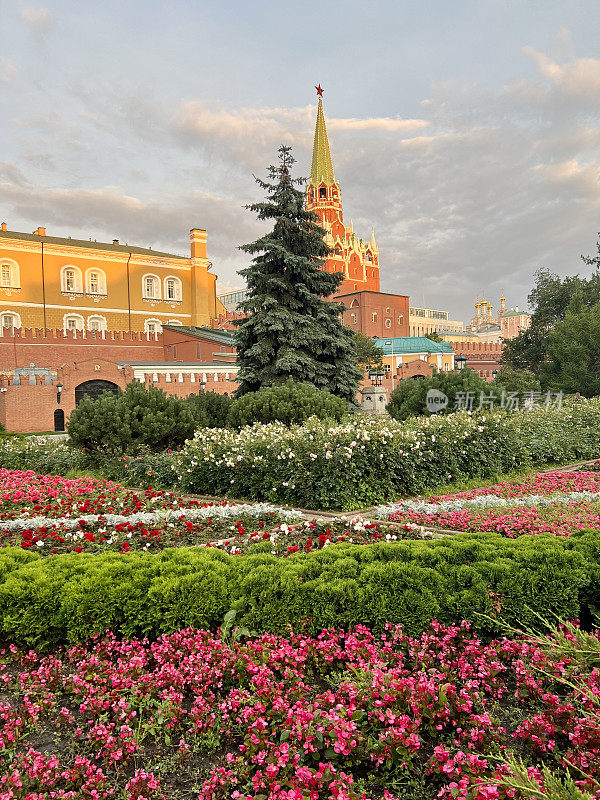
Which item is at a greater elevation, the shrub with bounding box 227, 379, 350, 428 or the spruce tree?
the spruce tree

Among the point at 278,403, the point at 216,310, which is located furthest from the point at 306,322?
the point at 216,310

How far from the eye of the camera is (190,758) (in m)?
2.32

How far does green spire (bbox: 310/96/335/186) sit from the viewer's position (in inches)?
2427

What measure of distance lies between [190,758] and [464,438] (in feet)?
25.8

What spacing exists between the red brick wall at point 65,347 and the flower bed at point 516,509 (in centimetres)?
2365

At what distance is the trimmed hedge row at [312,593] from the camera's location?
3.12 m

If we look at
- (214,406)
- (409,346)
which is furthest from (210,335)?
(409,346)

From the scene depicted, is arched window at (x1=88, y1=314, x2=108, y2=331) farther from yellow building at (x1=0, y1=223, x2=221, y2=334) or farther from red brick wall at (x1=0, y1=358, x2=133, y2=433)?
red brick wall at (x1=0, y1=358, x2=133, y2=433)

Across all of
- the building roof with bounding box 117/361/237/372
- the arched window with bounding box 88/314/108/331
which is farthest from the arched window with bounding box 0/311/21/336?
the building roof with bounding box 117/361/237/372

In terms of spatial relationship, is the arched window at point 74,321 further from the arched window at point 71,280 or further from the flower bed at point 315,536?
the flower bed at point 315,536

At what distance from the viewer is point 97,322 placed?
129 ft

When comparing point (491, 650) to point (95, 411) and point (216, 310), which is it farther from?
point (216, 310)

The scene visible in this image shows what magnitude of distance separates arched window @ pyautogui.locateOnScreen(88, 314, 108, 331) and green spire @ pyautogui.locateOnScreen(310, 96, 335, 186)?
35.5 metres

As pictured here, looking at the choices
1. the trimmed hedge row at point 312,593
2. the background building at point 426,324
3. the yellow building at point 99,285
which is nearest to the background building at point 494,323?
the background building at point 426,324
